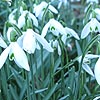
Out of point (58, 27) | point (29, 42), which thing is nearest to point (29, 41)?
point (29, 42)

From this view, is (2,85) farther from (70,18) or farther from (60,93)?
(70,18)

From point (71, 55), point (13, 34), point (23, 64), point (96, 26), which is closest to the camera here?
point (23, 64)

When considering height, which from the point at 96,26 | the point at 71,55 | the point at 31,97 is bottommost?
the point at 71,55

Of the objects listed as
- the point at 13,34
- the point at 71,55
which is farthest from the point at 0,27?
the point at 13,34

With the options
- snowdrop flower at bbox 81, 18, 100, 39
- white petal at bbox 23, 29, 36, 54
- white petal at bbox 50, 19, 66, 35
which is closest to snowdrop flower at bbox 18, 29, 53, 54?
white petal at bbox 23, 29, 36, 54

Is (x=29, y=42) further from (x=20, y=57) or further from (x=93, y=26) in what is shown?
(x=93, y=26)

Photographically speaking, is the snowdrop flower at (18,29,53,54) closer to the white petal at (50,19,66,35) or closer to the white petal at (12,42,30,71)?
the white petal at (12,42,30,71)

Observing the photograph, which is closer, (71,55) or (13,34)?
(13,34)
